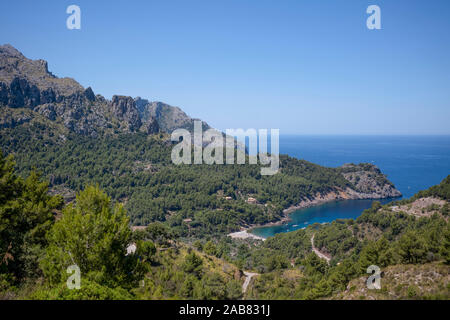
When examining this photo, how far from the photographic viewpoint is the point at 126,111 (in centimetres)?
11156

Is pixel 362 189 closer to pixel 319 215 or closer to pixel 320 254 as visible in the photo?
pixel 319 215

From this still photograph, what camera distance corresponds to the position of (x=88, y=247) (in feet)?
37.4

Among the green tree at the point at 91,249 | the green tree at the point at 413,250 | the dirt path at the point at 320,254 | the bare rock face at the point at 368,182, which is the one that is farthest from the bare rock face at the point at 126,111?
the green tree at the point at 413,250

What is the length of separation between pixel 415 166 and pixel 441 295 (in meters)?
171

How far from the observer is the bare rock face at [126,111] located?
109 metres

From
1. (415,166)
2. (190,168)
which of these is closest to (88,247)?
(190,168)

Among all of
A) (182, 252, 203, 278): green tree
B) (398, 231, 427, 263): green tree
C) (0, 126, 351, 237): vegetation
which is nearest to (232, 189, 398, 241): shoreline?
(0, 126, 351, 237): vegetation

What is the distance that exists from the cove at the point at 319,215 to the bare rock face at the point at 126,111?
67604 millimetres

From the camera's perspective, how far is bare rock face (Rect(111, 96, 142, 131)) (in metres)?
109

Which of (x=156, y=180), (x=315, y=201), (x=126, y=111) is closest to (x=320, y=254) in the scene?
(x=156, y=180)

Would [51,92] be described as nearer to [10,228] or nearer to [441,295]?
[10,228]

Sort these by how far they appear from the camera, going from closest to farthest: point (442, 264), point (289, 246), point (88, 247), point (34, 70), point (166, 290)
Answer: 1. point (88, 247)
2. point (442, 264)
3. point (166, 290)
4. point (289, 246)
5. point (34, 70)

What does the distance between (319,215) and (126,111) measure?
84695mm

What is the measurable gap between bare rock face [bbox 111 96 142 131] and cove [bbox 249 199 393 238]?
67604 millimetres
